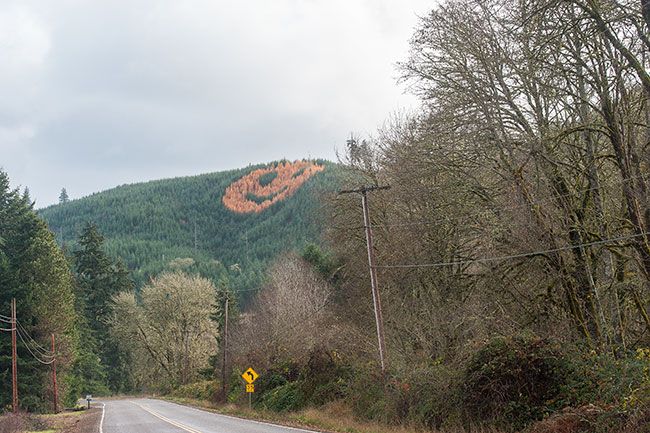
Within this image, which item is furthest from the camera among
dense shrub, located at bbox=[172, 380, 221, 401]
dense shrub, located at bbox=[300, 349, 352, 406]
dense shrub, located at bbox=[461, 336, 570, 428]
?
dense shrub, located at bbox=[172, 380, 221, 401]

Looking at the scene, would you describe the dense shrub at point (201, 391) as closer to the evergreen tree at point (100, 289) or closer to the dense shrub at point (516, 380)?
the evergreen tree at point (100, 289)

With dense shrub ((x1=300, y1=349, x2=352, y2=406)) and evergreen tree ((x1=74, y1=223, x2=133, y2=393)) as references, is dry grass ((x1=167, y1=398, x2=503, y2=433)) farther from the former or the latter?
evergreen tree ((x1=74, y1=223, x2=133, y2=393))

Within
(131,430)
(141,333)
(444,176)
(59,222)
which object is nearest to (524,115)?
(444,176)

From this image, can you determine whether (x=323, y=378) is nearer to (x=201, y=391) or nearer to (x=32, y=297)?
(x=32, y=297)

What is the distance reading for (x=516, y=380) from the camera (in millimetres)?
15508

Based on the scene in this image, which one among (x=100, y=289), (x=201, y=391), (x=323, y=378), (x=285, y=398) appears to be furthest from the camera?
(x=100, y=289)

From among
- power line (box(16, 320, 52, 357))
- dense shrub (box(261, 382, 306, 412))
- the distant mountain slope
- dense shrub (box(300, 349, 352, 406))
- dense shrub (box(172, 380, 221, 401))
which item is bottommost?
dense shrub (box(172, 380, 221, 401))

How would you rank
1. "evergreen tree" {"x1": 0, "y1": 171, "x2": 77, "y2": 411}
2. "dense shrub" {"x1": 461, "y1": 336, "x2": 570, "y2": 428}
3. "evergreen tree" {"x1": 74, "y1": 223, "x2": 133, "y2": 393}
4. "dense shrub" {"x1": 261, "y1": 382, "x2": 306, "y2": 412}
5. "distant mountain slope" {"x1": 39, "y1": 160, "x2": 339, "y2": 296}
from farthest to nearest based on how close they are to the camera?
"distant mountain slope" {"x1": 39, "y1": 160, "x2": 339, "y2": 296} < "evergreen tree" {"x1": 74, "y1": 223, "x2": 133, "y2": 393} < "evergreen tree" {"x1": 0, "y1": 171, "x2": 77, "y2": 411} < "dense shrub" {"x1": 261, "y1": 382, "x2": 306, "y2": 412} < "dense shrub" {"x1": 461, "y1": 336, "x2": 570, "y2": 428}

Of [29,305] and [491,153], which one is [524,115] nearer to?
[491,153]

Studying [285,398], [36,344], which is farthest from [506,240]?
[36,344]

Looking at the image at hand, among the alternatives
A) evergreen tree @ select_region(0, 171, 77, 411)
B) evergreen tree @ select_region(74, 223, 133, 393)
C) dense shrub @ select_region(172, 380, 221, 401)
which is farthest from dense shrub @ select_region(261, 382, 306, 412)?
evergreen tree @ select_region(74, 223, 133, 393)

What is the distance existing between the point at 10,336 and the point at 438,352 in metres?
31.8

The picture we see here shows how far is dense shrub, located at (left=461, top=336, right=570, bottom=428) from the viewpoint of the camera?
49.3 ft

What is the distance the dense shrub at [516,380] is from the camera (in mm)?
15031
